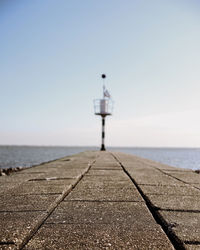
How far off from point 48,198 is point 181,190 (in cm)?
142

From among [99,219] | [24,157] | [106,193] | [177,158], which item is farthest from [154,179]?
[177,158]

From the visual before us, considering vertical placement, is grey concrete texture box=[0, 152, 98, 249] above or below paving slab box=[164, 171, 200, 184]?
above

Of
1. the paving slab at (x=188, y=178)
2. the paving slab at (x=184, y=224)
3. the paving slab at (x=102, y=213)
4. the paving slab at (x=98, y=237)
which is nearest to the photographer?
the paving slab at (x=98, y=237)

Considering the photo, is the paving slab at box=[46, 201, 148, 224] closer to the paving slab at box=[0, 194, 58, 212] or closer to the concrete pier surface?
the concrete pier surface

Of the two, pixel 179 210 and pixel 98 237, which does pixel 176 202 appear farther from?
pixel 98 237

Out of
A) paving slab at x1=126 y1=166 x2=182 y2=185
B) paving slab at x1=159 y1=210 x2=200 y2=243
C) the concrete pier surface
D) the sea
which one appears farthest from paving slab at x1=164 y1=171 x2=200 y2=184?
the sea

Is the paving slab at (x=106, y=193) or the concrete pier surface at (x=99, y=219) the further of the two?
the paving slab at (x=106, y=193)

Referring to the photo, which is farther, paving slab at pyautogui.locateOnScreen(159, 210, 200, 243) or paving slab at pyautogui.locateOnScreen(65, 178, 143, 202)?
paving slab at pyautogui.locateOnScreen(65, 178, 143, 202)

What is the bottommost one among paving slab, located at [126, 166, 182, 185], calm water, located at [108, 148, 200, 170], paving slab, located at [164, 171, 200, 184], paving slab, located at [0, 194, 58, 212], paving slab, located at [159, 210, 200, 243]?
calm water, located at [108, 148, 200, 170]

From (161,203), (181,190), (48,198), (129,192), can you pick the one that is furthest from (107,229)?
(181,190)

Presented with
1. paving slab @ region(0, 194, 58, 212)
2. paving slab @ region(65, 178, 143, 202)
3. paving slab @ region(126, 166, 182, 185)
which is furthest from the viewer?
paving slab @ region(126, 166, 182, 185)

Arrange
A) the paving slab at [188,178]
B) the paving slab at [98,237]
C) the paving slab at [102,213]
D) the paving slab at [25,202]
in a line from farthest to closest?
the paving slab at [188,178], the paving slab at [25,202], the paving slab at [102,213], the paving slab at [98,237]

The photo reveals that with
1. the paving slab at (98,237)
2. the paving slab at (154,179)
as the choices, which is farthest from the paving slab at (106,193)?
the paving slab at (98,237)

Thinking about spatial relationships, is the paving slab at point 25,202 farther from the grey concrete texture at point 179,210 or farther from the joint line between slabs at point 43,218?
the grey concrete texture at point 179,210
